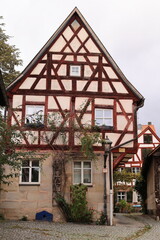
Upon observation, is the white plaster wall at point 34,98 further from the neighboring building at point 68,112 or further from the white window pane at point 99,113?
the white window pane at point 99,113

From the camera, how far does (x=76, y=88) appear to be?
21172 mm

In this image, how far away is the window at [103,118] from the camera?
2081 cm

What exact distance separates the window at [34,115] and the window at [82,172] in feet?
9.98

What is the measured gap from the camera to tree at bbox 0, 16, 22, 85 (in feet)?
88.4

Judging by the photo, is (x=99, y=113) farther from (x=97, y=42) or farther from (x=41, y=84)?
(x=97, y=42)

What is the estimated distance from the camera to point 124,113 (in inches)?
827

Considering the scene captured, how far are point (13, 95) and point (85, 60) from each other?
452cm

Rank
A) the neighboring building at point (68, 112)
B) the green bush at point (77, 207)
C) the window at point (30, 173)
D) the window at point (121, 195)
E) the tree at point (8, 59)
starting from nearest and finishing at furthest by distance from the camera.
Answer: the green bush at point (77, 207), the neighboring building at point (68, 112), the window at point (30, 173), the tree at point (8, 59), the window at point (121, 195)

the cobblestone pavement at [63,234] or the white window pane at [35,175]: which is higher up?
the white window pane at [35,175]

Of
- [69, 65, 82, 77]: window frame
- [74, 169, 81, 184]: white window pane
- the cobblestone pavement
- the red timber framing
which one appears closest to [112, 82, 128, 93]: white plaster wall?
the red timber framing

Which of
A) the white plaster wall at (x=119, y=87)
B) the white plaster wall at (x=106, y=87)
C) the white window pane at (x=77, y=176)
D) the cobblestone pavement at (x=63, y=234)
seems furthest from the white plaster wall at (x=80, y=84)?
the cobblestone pavement at (x=63, y=234)

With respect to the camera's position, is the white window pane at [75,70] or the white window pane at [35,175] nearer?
the white window pane at [35,175]

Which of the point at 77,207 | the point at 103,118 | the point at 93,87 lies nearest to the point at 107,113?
the point at 103,118

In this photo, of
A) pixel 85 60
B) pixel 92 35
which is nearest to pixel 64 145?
pixel 85 60
